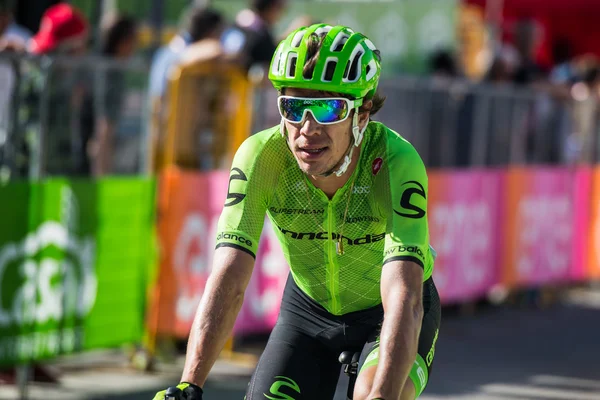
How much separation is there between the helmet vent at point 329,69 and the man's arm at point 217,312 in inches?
28.2

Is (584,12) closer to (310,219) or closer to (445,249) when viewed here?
(445,249)

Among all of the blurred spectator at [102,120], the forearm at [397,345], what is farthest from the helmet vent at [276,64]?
the blurred spectator at [102,120]

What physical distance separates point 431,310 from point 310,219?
0.61 meters

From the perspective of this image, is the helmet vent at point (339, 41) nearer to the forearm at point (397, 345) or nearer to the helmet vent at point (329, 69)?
the helmet vent at point (329, 69)

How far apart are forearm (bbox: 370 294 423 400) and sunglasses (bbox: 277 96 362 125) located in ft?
2.31

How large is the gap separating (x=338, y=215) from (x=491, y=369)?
16.7 ft

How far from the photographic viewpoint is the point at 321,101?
13.3ft

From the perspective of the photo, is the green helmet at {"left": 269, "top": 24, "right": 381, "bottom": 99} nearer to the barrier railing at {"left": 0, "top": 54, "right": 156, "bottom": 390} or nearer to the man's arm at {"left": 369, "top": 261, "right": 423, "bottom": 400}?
the man's arm at {"left": 369, "top": 261, "right": 423, "bottom": 400}

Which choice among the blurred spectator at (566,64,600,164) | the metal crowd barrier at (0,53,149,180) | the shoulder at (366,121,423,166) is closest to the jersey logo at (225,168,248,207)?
the shoulder at (366,121,423,166)

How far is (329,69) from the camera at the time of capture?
4.04 m

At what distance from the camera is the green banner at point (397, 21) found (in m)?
17.4

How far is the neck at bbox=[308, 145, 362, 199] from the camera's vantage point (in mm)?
4395

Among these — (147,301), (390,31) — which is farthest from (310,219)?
(390,31)

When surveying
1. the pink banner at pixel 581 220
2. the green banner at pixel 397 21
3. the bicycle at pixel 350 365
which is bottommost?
the pink banner at pixel 581 220
